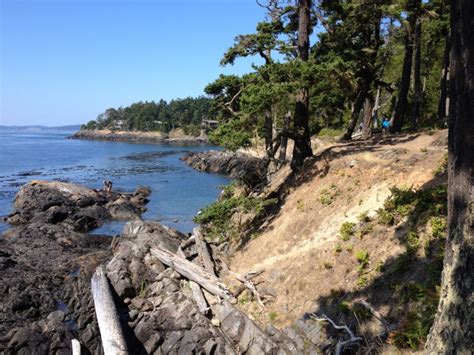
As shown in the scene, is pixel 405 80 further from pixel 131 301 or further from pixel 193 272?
pixel 131 301

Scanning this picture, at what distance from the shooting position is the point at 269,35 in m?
17.7

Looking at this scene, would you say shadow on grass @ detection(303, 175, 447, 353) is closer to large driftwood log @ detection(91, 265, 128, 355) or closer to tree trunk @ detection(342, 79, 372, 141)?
large driftwood log @ detection(91, 265, 128, 355)

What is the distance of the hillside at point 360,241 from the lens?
1005cm

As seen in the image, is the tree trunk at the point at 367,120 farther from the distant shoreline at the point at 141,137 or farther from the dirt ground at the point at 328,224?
the distant shoreline at the point at 141,137

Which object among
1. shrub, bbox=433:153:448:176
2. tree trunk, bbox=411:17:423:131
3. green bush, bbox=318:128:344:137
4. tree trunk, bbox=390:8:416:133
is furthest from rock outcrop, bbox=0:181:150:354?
green bush, bbox=318:128:344:137

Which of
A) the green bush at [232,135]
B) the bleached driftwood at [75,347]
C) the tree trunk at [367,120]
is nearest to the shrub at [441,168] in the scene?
the green bush at [232,135]

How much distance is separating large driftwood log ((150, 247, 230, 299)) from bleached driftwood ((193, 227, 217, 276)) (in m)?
0.39

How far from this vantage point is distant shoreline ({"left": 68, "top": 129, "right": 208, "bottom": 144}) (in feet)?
436

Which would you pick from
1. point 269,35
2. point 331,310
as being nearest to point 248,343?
point 331,310

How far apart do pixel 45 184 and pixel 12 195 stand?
820 cm

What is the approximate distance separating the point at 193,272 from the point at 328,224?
561cm

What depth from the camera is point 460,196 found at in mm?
6113

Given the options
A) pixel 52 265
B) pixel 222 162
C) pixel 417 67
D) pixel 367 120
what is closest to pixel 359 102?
pixel 367 120

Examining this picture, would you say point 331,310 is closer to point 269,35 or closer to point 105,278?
point 105,278
